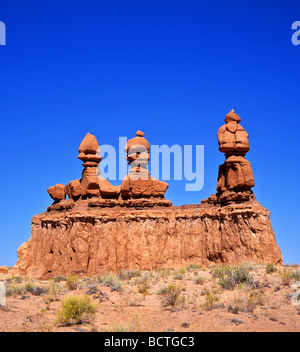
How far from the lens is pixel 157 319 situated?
15.1m

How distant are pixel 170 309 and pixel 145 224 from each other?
65.4ft

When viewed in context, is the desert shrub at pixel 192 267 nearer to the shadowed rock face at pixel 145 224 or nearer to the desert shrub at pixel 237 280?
the shadowed rock face at pixel 145 224

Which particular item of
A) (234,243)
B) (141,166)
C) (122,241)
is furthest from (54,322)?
(141,166)

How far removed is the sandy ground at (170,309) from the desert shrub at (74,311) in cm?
11

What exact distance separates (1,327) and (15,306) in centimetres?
387

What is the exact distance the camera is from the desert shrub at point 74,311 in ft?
47.2

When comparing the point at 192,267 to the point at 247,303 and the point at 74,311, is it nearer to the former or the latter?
the point at 247,303

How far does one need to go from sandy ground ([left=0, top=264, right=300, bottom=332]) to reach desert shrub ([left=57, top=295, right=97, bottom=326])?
0.11 m

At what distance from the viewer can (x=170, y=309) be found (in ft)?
54.4

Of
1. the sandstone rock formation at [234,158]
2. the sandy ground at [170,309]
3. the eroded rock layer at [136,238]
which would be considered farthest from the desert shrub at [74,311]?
the sandstone rock formation at [234,158]

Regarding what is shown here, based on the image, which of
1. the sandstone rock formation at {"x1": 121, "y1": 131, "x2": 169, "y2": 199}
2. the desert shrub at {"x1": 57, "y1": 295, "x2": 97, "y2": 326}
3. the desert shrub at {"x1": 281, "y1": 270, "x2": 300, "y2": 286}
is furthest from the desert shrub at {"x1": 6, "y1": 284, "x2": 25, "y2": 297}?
the sandstone rock formation at {"x1": 121, "y1": 131, "x2": 169, "y2": 199}

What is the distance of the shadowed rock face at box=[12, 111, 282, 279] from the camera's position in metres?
32.0

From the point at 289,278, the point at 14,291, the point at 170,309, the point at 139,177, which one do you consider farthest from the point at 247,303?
→ the point at 139,177

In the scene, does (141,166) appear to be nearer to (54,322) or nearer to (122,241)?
(122,241)
